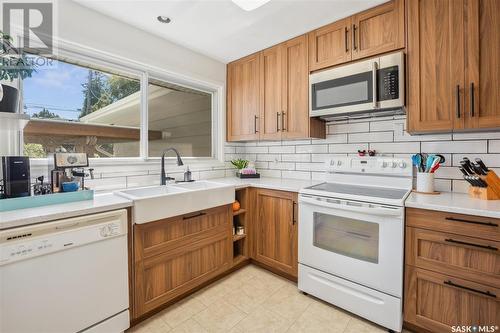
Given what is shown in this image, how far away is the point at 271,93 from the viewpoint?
2.60 metres

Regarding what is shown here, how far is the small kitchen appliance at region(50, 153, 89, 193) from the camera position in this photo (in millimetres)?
1539

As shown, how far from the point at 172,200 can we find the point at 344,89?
1700mm

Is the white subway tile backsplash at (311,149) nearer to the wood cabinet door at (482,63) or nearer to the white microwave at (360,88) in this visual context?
the white microwave at (360,88)

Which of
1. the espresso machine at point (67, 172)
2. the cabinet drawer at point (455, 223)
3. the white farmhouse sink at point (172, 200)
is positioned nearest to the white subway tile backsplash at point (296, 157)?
the white farmhouse sink at point (172, 200)

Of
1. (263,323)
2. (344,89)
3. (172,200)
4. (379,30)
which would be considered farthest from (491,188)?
(172,200)

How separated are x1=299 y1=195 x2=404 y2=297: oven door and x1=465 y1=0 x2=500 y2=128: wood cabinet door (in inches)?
31.5

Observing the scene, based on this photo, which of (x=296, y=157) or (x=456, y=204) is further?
(x=296, y=157)

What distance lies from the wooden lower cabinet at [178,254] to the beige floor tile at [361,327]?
44.8 inches

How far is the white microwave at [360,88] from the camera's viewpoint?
→ 175 cm

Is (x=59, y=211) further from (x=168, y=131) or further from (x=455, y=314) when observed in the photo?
(x=455, y=314)

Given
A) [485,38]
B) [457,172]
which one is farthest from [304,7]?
[457,172]

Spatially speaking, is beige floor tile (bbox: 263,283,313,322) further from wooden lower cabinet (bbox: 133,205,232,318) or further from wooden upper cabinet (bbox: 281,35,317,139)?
wooden upper cabinet (bbox: 281,35,317,139)

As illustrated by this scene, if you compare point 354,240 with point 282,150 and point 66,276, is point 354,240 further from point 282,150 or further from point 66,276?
point 66,276

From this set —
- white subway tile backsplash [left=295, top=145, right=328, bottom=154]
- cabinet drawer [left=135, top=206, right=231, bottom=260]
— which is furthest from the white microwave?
cabinet drawer [left=135, top=206, right=231, bottom=260]
